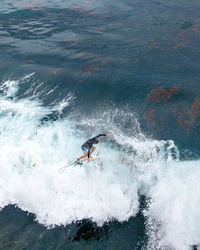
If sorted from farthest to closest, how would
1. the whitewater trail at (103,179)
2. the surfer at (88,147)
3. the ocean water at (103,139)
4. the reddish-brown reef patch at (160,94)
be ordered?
the reddish-brown reef patch at (160,94) → the surfer at (88,147) → the whitewater trail at (103,179) → the ocean water at (103,139)

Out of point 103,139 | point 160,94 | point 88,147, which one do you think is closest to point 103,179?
point 88,147

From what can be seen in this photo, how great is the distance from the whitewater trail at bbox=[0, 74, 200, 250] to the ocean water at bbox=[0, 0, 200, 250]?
0.04 meters

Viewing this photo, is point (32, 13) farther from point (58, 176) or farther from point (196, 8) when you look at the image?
point (58, 176)

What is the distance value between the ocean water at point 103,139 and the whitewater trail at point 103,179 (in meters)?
0.04

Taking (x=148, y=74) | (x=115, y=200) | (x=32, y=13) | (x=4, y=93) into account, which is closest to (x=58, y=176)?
(x=115, y=200)

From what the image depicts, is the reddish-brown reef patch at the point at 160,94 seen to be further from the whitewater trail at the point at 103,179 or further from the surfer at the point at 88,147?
the surfer at the point at 88,147

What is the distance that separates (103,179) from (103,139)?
2.24 m

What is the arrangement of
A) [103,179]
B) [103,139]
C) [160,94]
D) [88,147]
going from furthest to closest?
[160,94]
[103,139]
[103,179]
[88,147]

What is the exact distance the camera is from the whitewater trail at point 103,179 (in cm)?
820

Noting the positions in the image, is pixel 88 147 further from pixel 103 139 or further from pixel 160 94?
pixel 160 94

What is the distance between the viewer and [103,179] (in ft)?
31.4

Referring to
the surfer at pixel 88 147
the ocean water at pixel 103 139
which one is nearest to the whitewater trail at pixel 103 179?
the ocean water at pixel 103 139

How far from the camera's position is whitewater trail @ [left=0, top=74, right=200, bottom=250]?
8.20m

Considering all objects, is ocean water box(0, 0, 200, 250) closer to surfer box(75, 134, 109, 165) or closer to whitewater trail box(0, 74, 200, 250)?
whitewater trail box(0, 74, 200, 250)
